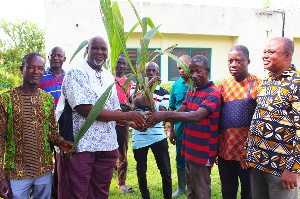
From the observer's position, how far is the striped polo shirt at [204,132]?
2.48m

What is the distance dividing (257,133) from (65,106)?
1515mm

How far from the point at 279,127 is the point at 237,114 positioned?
0.51m

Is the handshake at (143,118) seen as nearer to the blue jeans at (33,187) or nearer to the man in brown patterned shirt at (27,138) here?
the man in brown patterned shirt at (27,138)

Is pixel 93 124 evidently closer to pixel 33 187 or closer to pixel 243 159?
pixel 33 187

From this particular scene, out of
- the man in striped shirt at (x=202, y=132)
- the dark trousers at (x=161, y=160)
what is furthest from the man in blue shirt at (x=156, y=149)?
the man in striped shirt at (x=202, y=132)

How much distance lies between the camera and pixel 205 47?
Result: 382 inches

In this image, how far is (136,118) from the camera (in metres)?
2.32

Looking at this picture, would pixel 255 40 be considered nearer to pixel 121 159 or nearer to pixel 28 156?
pixel 121 159

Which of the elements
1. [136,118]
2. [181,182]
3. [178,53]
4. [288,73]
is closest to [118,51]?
[136,118]

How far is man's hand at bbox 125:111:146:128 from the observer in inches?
91.0

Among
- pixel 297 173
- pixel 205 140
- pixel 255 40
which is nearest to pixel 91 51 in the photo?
pixel 205 140

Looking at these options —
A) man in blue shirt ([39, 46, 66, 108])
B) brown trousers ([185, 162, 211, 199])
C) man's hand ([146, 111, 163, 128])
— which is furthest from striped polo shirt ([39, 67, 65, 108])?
brown trousers ([185, 162, 211, 199])

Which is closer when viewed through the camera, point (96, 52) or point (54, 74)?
point (96, 52)

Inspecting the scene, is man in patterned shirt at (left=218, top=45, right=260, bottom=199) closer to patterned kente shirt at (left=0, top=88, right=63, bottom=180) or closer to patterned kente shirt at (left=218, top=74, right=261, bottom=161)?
patterned kente shirt at (left=218, top=74, right=261, bottom=161)
